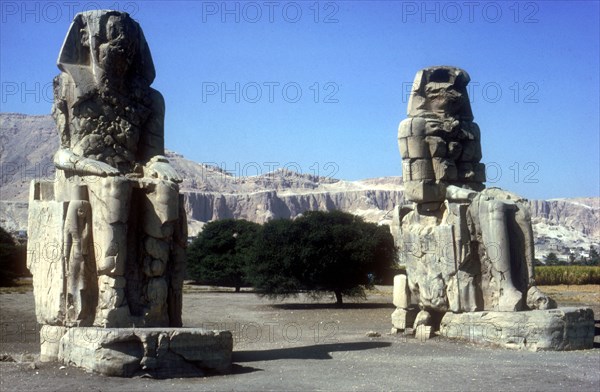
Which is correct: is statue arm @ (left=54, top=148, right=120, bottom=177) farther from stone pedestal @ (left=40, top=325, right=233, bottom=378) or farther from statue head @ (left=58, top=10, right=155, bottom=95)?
stone pedestal @ (left=40, top=325, right=233, bottom=378)

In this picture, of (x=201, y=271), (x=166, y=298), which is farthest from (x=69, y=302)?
(x=201, y=271)

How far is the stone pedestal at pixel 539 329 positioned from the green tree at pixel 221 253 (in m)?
22.6

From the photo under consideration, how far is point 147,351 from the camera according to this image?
8.00 m

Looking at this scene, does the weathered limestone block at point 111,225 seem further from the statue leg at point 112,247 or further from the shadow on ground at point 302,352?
the shadow on ground at point 302,352

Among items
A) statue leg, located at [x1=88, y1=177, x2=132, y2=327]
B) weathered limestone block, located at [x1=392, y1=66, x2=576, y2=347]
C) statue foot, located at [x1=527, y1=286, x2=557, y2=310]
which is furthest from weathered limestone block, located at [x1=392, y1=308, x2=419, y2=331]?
statue leg, located at [x1=88, y1=177, x2=132, y2=327]

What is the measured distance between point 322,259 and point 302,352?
13.4 m

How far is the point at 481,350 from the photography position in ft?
34.7

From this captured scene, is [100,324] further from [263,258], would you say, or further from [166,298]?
[263,258]

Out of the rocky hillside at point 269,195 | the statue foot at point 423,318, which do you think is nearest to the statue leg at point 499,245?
the statue foot at point 423,318

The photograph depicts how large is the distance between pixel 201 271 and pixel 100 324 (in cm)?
2651

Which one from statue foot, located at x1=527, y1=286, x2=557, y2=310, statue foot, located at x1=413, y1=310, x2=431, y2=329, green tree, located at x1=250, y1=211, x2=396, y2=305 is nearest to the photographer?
statue foot, located at x1=527, y1=286, x2=557, y2=310

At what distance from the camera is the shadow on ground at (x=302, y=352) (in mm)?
9836

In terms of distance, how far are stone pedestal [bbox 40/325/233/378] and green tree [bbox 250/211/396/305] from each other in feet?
50.4

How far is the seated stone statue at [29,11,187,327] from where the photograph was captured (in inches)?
353
